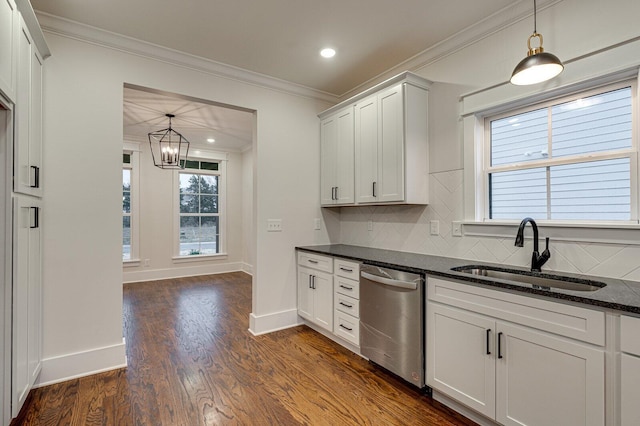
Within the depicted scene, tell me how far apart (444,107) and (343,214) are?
Result: 66.4 inches

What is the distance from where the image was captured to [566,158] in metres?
2.06

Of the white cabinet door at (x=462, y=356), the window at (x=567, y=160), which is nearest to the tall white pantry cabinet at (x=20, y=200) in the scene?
the white cabinet door at (x=462, y=356)

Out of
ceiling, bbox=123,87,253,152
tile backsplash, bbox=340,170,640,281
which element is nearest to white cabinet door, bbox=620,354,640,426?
tile backsplash, bbox=340,170,640,281

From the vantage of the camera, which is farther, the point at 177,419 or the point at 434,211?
the point at 434,211

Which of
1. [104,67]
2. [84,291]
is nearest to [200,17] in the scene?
[104,67]

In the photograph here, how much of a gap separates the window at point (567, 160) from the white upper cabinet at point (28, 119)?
10.2ft

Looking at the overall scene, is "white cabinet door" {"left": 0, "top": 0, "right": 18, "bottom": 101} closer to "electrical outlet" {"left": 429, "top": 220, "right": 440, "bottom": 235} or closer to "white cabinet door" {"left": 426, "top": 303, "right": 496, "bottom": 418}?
"white cabinet door" {"left": 426, "top": 303, "right": 496, "bottom": 418}

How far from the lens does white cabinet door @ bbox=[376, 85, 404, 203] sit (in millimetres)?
2709

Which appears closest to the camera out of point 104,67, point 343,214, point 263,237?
point 104,67

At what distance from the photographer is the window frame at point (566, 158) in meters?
1.79

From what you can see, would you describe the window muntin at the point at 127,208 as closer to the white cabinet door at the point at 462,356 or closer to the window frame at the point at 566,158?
the white cabinet door at the point at 462,356

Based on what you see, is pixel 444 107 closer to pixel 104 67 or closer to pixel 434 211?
pixel 434 211

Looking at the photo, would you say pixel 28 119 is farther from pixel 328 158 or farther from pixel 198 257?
pixel 198 257

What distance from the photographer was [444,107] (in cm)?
270
